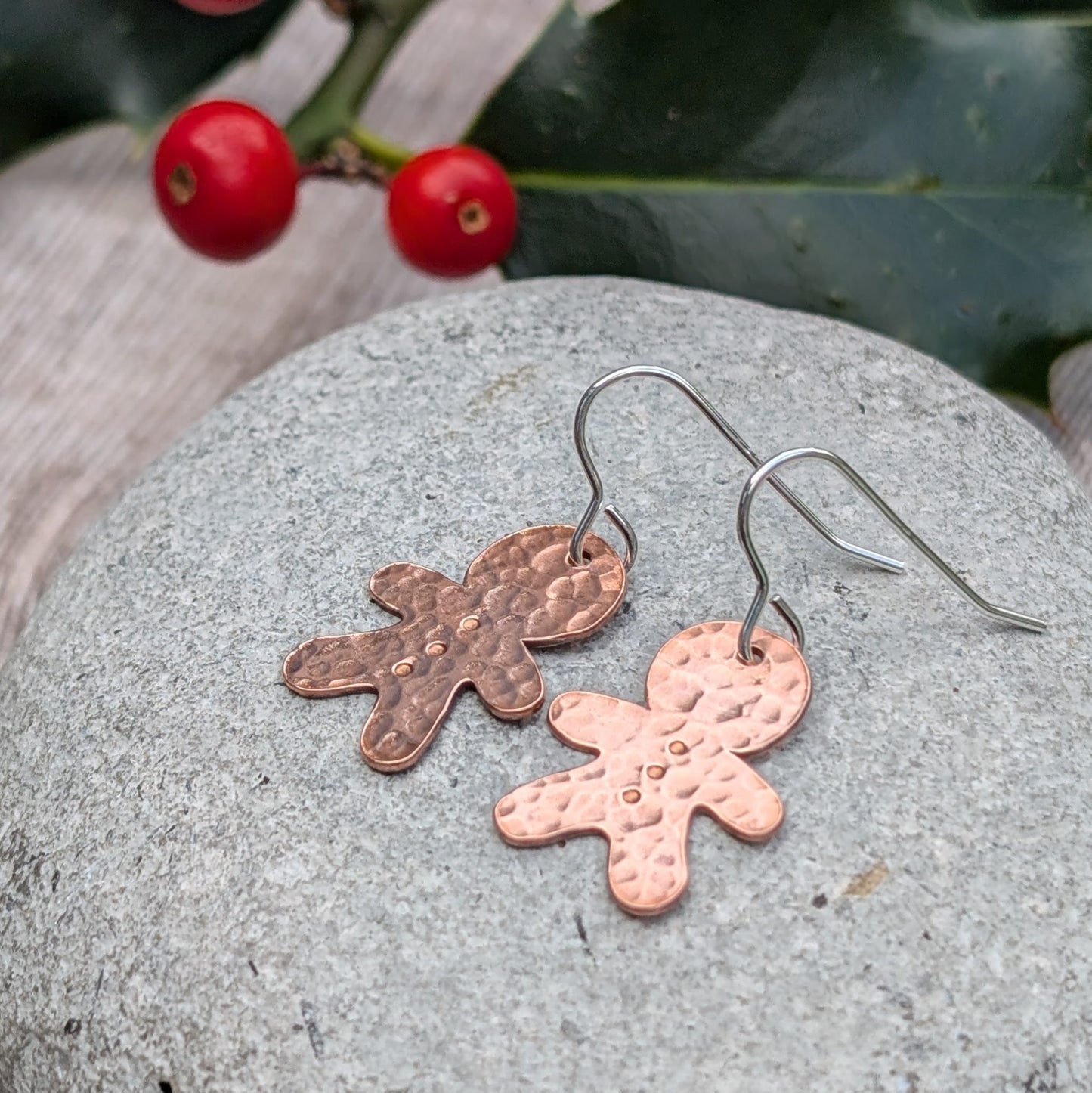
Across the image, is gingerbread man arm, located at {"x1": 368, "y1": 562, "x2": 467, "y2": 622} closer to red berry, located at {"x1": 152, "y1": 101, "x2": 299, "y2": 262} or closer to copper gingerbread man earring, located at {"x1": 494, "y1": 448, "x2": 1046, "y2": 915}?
copper gingerbread man earring, located at {"x1": 494, "y1": 448, "x2": 1046, "y2": 915}

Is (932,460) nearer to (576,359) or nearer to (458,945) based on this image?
(576,359)

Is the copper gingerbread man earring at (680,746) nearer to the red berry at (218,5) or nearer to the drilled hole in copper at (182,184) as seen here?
the drilled hole in copper at (182,184)

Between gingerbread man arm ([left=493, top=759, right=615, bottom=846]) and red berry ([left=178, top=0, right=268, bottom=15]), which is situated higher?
red berry ([left=178, top=0, right=268, bottom=15])

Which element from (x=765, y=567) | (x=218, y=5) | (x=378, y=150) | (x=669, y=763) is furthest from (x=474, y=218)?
(x=669, y=763)

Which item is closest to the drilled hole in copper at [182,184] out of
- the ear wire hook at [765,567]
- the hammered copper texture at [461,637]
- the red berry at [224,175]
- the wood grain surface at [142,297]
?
the red berry at [224,175]

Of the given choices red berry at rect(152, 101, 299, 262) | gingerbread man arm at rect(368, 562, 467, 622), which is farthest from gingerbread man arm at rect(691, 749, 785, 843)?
red berry at rect(152, 101, 299, 262)

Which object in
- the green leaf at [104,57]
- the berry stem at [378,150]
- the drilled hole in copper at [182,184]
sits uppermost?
the green leaf at [104,57]
